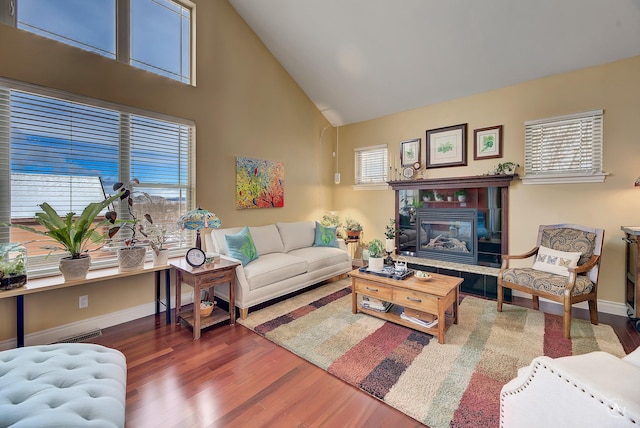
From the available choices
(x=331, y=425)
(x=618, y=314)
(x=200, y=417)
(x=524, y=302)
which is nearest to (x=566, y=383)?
(x=331, y=425)

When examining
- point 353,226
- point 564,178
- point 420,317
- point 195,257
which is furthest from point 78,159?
point 564,178

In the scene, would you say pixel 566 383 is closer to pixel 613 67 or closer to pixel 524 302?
pixel 524 302

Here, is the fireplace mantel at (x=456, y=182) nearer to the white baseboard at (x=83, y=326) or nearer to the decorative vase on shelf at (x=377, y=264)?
the decorative vase on shelf at (x=377, y=264)

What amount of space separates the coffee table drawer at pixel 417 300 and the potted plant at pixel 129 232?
8.66 feet

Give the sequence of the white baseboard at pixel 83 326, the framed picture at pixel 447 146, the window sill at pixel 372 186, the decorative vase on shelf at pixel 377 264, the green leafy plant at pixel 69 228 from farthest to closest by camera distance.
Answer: the window sill at pixel 372 186 < the framed picture at pixel 447 146 < the decorative vase on shelf at pixel 377 264 < the white baseboard at pixel 83 326 < the green leafy plant at pixel 69 228

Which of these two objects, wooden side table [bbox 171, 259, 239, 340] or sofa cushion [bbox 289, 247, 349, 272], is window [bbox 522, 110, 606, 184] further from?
wooden side table [bbox 171, 259, 239, 340]

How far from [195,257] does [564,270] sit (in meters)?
3.93

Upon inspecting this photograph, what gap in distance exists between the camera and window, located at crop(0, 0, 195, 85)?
250 centimetres

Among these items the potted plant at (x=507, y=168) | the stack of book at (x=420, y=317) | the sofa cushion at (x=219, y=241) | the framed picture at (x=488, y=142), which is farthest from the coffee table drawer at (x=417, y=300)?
the framed picture at (x=488, y=142)

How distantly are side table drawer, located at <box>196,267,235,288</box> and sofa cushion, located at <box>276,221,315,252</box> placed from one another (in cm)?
135

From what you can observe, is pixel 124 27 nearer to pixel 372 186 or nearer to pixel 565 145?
pixel 372 186

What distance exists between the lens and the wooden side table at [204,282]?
2.65 meters

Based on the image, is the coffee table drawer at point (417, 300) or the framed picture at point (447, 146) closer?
the coffee table drawer at point (417, 300)

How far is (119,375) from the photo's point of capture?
1.49 m
